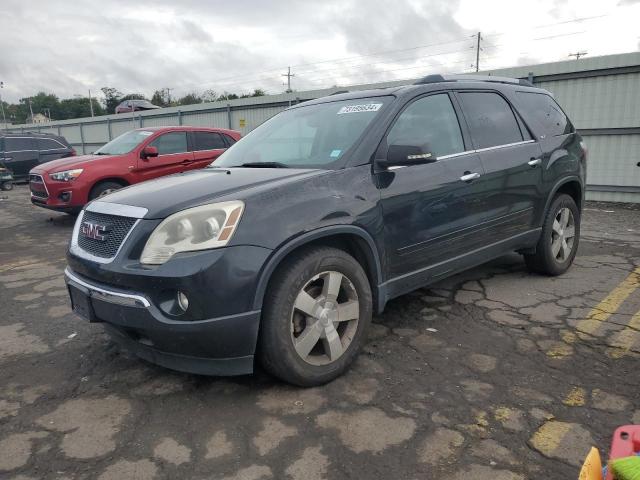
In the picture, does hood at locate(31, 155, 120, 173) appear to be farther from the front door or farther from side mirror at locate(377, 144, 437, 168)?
side mirror at locate(377, 144, 437, 168)

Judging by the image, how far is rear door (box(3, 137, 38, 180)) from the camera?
46.6 ft

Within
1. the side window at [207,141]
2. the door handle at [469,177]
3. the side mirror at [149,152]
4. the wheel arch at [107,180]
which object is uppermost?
the side window at [207,141]

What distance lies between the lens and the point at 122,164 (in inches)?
332

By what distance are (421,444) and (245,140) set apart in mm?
2810

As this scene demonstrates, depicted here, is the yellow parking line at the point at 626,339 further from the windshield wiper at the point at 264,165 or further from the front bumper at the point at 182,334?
the windshield wiper at the point at 264,165

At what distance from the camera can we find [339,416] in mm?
2547

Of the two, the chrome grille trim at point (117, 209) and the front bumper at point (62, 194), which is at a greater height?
the chrome grille trim at point (117, 209)

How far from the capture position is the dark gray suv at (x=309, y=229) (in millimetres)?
2467

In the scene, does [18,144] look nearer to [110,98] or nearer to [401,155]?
[401,155]

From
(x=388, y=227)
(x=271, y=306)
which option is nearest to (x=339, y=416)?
(x=271, y=306)

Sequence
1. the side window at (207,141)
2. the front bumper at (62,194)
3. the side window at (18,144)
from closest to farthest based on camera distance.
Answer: the front bumper at (62,194), the side window at (207,141), the side window at (18,144)

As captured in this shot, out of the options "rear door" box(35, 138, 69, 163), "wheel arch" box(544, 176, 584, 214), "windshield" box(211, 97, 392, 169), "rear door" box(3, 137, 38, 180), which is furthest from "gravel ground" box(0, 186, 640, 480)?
"rear door" box(3, 137, 38, 180)

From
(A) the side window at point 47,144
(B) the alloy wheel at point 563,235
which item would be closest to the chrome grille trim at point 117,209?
(B) the alloy wheel at point 563,235

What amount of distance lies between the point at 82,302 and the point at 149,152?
595cm
